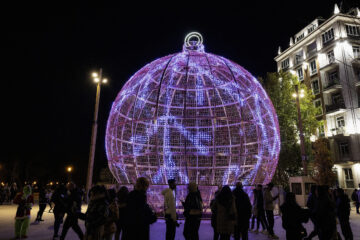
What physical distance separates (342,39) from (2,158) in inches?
1710

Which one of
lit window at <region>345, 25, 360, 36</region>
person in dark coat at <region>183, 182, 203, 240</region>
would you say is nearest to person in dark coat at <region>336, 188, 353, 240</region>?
person in dark coat at <region>183, 182, 203, 240</region>

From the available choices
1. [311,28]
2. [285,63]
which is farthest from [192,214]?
[285,63]

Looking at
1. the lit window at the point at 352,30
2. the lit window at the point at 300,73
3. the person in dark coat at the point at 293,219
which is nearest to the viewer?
the person in dark coat at the point at 293,219

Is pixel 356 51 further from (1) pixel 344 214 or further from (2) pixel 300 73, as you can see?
(1) pixel 344 214

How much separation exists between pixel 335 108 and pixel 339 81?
292 centimetres

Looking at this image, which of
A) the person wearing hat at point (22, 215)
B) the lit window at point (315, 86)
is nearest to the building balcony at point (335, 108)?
the lit window at point (315, 86)

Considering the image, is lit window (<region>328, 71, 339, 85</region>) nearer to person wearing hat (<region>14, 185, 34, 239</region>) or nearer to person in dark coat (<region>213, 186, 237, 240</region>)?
person in dark coat (<region>213, 186, 237, 240</region>)

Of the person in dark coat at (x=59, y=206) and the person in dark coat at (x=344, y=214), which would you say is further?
the person in dark coat at (x=59, y=206)

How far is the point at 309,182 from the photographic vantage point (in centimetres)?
1457

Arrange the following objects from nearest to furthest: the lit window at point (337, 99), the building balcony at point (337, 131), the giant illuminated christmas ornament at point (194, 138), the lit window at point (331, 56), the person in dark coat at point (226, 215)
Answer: the person in dark coat at point (226, 215) → the giant illuminated christmas ornament at point (194, 138) → the building balcony at point (337, 131) → the lit window at point (337, 99) → the lit window at point (331, 56)

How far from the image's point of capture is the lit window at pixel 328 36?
28.9 metres

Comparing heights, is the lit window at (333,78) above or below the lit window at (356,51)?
below

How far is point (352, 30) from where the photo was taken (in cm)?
2819

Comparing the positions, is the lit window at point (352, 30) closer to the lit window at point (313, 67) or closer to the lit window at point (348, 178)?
the lit window at point (313, 67)
